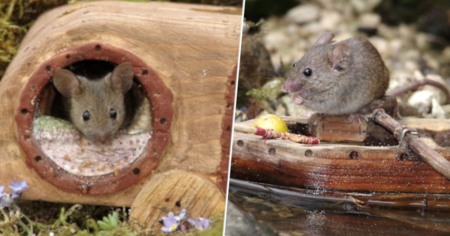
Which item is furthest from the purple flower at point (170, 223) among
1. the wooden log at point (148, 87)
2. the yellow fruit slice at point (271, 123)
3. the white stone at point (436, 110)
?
the white stone at point (436, 110)

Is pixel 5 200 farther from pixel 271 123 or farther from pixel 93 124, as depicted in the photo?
pixel 271 123

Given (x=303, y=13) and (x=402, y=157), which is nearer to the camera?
(x=402, y=157)

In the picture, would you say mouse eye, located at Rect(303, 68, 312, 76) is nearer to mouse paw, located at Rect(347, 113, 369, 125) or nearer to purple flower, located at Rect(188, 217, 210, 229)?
mouse paw, located at Rect(347, 113, 369, 125)

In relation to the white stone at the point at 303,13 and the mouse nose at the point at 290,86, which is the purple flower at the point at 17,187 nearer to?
the mouse nose at the point at 290,86

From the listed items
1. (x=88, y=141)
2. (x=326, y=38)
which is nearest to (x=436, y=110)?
(x=326, y=38)

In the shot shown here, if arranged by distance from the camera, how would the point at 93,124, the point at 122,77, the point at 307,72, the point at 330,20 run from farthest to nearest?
the point at 330,20 → the point at 93,124 → the point at 122,77 → the point at 307,72

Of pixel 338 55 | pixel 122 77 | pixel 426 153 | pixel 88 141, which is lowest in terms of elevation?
pixel 88 141

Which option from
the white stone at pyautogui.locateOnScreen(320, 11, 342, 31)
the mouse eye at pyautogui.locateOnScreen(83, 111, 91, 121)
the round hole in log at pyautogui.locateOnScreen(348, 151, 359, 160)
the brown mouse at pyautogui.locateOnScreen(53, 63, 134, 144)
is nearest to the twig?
the round hole in log at pyautogui.locateOnScreen(348, 151, 359, 160)
